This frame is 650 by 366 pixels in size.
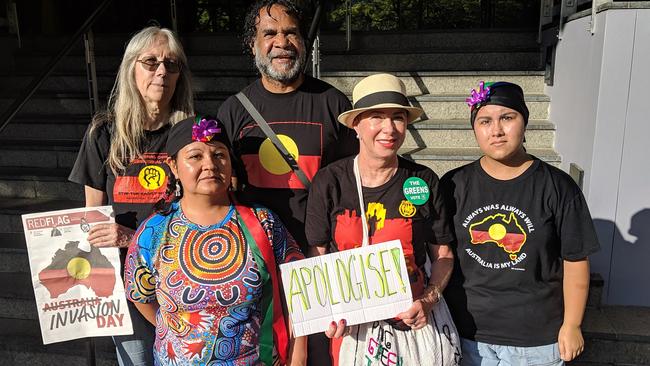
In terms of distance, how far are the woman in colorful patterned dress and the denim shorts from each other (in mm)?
741

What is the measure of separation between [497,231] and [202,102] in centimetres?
401

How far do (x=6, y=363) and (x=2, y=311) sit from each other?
1.40 ft

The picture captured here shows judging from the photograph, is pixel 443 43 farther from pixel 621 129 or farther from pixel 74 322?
pixel 74 322

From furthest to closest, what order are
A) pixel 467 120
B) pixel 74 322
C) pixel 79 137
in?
pixel 79 137 < pixel 467 120 < pixel 74 322

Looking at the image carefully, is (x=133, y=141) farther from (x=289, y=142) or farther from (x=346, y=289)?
(x=346, y=289)

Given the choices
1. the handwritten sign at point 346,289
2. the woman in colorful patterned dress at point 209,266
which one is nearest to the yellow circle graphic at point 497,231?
the handwritten sign at point 346,289

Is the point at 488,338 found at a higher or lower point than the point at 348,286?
lower

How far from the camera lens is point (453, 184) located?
202 centimetres

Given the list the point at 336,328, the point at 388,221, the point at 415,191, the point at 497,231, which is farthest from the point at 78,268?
the point at 497,231

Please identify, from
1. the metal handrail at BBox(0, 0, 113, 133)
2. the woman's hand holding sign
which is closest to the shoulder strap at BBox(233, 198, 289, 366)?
the woman's hand holding sign

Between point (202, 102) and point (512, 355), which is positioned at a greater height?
point (202, 102)

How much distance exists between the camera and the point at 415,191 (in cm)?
191

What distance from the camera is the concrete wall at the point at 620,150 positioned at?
2.88 metres

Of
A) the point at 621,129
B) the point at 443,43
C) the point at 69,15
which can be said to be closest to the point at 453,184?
the point at 621,129
